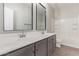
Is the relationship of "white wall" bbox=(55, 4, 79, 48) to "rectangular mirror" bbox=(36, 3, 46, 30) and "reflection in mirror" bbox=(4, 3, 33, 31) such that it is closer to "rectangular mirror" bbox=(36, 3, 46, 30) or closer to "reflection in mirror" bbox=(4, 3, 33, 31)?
"rectangular mirror" bbox=(36, 3, 46, 30)

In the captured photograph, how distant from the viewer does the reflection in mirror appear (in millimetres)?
1655

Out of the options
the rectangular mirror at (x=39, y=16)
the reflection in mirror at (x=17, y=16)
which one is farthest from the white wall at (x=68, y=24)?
the reflection in mirror at (x=17, y=16)

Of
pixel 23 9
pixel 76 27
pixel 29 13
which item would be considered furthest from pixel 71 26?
pixel 23 9

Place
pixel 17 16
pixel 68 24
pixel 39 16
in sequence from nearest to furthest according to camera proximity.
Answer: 1. pixel 17 16
2. pixel 39 16
3. pixel 68 24

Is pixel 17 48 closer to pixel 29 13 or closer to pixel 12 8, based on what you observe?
pixel 12 8

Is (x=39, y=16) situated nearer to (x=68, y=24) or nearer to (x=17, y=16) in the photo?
(x=17, y=16)

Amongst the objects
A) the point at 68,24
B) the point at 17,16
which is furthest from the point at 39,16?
the point at 68,24

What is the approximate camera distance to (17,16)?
1.95 meters

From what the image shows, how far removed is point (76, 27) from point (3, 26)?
4.00 m

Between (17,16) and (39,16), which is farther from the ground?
(39,16)

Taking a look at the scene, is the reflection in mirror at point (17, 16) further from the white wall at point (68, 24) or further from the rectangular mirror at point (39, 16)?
the white wall at point (68, 24)

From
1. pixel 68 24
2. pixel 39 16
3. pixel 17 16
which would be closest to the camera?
pixel 17 16

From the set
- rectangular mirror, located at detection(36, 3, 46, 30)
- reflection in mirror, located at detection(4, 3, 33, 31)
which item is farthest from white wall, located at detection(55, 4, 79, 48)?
reflection in mirror, located at detection(4, 3, 33, 31)

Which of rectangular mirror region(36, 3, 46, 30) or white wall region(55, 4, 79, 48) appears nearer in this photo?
Answer: rectangular mirror region(36, 3, 46, 30)
